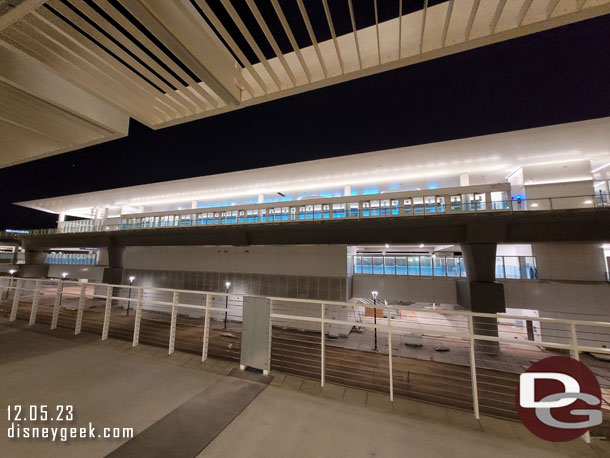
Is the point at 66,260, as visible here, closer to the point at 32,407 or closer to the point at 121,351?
the point at 121,351

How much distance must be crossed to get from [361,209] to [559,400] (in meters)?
13.4

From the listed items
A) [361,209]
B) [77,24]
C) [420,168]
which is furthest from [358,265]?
[77,24]

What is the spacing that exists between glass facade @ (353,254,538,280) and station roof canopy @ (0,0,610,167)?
15.7 metres

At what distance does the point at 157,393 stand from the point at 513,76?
373 inches

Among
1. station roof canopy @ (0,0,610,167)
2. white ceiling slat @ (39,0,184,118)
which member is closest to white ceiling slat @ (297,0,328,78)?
station roof canopy @ (0,0,610,167)

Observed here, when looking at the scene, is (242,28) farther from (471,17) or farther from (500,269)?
(500,269)

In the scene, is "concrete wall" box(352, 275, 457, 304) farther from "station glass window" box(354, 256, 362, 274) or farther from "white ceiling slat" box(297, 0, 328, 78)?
"white ceiling slat" box(297, 0, 328, 78)

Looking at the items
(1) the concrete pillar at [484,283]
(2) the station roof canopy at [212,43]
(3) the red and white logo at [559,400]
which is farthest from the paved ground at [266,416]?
(1) the concrete pillar at [484,283]

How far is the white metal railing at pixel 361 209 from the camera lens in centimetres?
1237

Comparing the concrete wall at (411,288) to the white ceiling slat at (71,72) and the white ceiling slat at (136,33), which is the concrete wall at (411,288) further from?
the white ceiling slat at (71,72)

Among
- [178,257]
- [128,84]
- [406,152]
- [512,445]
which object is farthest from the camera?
[178,257]

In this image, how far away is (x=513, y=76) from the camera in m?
5.28

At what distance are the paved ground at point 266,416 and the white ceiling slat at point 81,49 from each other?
14.5 feet

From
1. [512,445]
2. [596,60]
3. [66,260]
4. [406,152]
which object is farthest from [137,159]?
[66,260]
